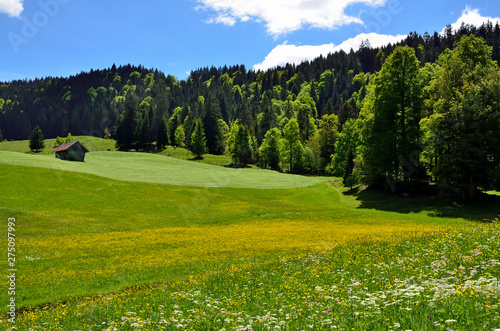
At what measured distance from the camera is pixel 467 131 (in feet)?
133

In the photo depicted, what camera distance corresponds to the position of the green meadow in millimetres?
8250

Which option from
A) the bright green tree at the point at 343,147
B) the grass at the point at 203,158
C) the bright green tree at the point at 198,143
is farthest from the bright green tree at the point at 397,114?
the bright green tree at the point at 198,143

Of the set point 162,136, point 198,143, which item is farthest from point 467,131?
point 162,136

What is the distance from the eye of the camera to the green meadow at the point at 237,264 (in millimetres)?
8250

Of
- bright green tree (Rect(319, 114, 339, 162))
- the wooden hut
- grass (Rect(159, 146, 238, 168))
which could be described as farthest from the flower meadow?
grass (Rect(159, 146, 238, 168))

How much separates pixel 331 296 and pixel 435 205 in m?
39.0

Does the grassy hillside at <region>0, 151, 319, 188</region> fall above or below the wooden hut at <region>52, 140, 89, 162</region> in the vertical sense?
below

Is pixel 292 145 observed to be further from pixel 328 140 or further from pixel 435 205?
pixel 435 205

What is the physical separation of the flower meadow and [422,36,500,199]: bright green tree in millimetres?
27206

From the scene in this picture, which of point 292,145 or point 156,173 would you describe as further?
point 292,145

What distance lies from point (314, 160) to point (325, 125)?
18026 mm

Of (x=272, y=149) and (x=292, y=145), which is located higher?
(x=292, y=145)

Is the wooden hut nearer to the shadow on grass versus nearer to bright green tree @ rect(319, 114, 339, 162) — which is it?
the shadow on grass

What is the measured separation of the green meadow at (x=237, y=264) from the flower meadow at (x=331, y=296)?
0.17 feet
